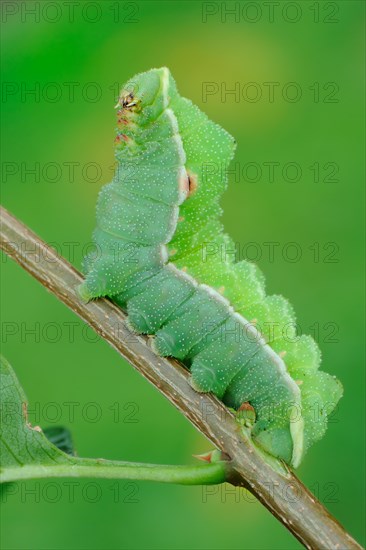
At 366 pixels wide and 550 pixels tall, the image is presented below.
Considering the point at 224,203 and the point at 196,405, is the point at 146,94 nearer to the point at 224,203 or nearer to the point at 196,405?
the point at 196,405

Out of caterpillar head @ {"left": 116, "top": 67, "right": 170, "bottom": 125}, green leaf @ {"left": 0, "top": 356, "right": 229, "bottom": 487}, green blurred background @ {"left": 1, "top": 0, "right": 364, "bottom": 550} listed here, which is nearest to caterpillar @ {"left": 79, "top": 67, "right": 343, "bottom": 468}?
caterpillar head @ {"left": 116, "top": 67, "right": 170, "bottom": 125}

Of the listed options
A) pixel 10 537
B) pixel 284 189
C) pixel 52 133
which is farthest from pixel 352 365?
pixel 52 133

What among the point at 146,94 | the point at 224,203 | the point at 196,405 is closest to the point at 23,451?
the point at 196,405

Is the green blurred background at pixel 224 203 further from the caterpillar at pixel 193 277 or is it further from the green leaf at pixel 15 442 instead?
the green leaf at pixel 15 442

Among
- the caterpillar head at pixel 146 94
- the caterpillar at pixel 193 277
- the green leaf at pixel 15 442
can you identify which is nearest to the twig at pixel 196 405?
the caterpillar at pixel 193 277

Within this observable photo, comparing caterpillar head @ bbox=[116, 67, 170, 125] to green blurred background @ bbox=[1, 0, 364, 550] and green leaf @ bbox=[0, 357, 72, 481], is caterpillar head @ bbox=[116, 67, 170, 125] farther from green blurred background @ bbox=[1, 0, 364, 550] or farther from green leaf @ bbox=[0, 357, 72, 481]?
green blurred background @ bbox=[1, 0, 364, 550]

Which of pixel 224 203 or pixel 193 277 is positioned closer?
pixel 193 277
